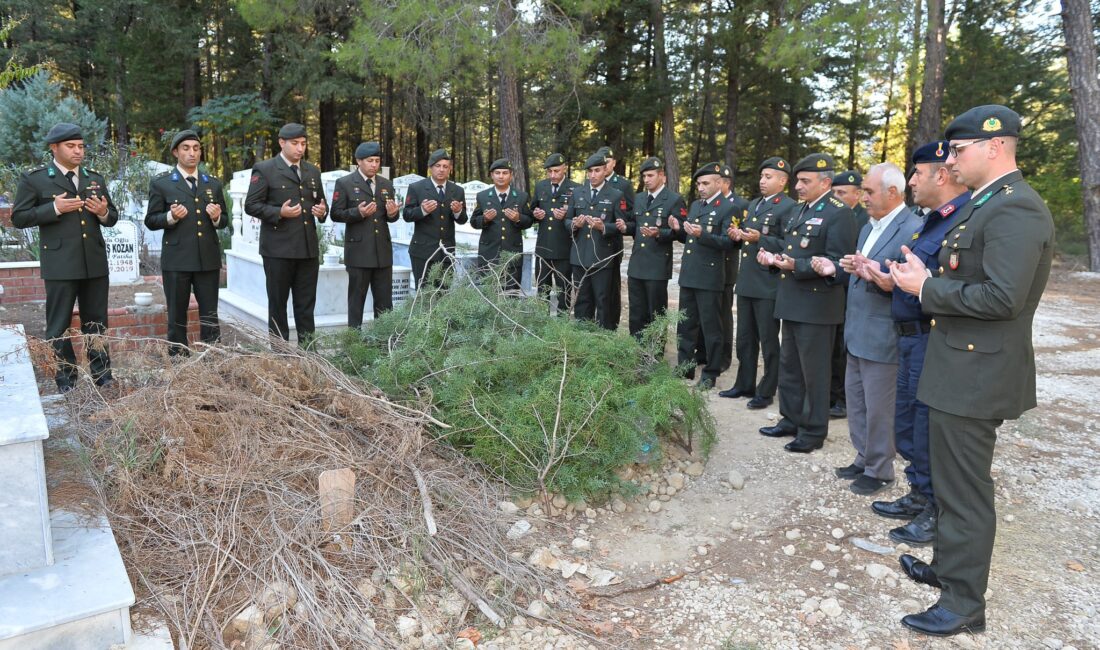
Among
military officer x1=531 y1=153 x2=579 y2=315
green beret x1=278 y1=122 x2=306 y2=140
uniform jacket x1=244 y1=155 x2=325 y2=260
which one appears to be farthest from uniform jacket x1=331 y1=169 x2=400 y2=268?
military officer x1=531 y1=153 x2=579 y2=315

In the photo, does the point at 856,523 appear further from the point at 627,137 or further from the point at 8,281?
the point at 627,137

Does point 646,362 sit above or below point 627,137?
below

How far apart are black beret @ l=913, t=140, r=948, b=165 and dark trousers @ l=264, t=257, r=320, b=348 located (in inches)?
177

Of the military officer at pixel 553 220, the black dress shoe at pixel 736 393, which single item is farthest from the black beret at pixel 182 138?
the black dress shoe at pixel 736 393

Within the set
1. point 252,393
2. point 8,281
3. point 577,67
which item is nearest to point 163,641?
point 252,393

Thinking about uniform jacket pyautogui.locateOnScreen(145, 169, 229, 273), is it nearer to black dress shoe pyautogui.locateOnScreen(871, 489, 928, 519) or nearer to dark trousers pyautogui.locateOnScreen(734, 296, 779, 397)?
dark trousers pyautogui.locateOnScreen(734, 296, 779, 397)

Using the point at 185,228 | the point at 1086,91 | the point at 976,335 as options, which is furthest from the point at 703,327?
the point at 1086,91

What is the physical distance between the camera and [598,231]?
6.90 meters

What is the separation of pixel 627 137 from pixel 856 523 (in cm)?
2185

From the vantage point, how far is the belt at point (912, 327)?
11.4 ft

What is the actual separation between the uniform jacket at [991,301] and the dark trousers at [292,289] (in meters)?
4.62

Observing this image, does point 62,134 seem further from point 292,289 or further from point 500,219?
point 500,219

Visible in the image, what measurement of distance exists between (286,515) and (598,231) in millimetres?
4484

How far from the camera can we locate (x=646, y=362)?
4824 millimetres
